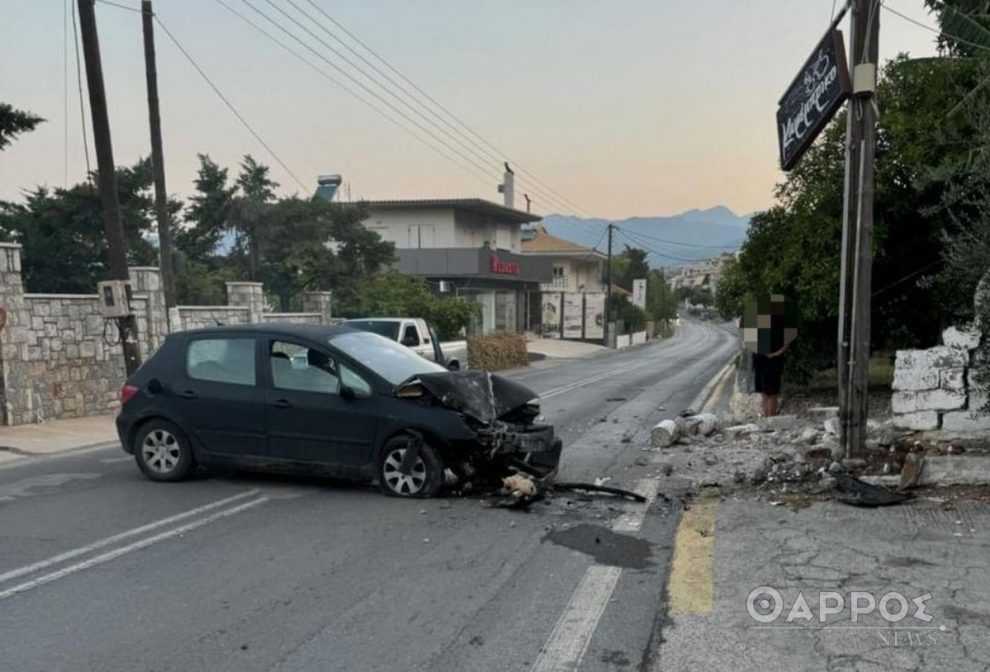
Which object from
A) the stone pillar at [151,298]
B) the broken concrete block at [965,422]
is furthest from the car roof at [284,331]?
the stone pillar at [151,298]

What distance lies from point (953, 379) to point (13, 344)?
13.1m

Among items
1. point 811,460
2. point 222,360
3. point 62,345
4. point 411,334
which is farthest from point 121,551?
point 411,334

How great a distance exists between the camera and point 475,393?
293 inches

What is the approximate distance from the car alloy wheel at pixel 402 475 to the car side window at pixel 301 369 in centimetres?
87

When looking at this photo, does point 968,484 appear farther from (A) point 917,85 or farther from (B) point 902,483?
(A) point 917,85

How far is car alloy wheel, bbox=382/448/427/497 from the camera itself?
728 centimetres

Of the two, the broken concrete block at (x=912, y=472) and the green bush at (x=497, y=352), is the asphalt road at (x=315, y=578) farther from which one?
the green bush at (x=497, y=352)

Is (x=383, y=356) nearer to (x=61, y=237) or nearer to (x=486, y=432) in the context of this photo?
(x=486, y=432)

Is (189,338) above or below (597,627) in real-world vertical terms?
above

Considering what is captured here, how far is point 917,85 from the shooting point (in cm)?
1230

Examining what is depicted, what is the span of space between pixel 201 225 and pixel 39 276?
30.7 feet

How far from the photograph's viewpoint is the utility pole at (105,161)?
1404cm

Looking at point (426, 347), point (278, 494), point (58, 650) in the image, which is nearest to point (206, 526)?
point (278, 494)

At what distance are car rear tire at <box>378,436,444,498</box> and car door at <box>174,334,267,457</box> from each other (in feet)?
4.25
